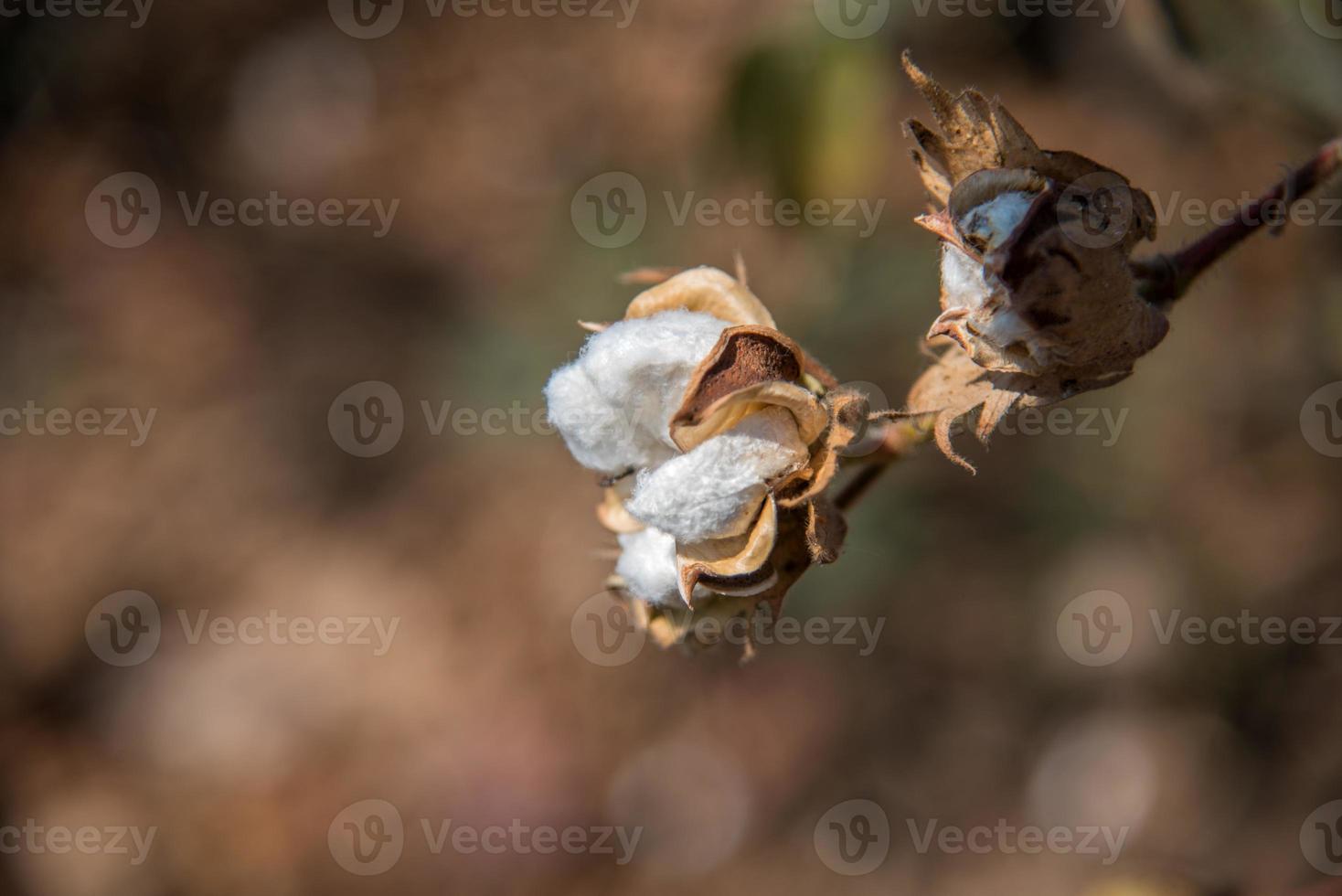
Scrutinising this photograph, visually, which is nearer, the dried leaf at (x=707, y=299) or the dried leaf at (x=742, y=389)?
the dried leaf at (x=742, y=389)

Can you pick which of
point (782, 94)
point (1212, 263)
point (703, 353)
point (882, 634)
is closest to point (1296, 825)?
point (882, 634)

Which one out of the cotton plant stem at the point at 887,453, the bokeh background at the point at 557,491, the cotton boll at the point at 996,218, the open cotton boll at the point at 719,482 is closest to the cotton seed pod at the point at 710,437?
the open cotton boll at the point at 719,482

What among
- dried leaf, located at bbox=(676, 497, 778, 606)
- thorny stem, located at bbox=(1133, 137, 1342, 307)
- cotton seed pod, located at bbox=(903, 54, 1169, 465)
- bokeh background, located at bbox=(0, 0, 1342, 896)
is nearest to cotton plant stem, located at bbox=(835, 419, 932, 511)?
cotton seed pod, located at bbox=(903, 54, 1169, 465)

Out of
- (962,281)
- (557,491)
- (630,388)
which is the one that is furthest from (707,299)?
(557,491)

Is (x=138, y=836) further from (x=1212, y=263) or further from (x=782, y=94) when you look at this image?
(x=1212, y=263)

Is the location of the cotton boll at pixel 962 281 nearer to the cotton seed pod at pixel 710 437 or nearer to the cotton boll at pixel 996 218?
the cotton boll at pixel 996 218

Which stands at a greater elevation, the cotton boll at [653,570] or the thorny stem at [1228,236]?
the thorny stem at [1228,236]

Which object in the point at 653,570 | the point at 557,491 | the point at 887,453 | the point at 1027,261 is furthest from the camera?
the point at 557,491

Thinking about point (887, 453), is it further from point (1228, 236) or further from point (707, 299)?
point (1228, 236)
